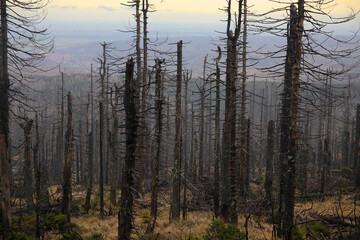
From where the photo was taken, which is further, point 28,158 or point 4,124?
point 28,158

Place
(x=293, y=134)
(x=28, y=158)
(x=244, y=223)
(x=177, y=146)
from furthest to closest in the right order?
(x=28, y=158) < (x=177, y=146) < (x=244, y=223) < (x=293, y=134)

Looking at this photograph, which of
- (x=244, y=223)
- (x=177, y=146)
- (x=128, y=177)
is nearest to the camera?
(x=128, y=177)

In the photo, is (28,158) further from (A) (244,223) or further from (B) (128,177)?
(A) (244,223)

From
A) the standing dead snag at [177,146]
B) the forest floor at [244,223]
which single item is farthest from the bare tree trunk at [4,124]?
the standing dead snag at [177,146]

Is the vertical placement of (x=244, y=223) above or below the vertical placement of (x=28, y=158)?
below

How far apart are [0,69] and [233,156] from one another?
401 inches

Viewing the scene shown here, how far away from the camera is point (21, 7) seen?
1136 cm

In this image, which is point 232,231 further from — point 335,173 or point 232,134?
point 335,173

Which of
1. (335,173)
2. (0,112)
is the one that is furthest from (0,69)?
(335,173)

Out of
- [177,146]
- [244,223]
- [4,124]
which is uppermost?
[4,124]

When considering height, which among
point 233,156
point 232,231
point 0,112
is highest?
point 0,112

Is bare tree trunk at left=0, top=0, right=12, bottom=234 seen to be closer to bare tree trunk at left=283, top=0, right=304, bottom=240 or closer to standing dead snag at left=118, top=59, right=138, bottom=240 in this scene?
standing dead snag at left=118, top=59, right=138, bottom=240

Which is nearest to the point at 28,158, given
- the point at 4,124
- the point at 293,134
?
the point at 4,124

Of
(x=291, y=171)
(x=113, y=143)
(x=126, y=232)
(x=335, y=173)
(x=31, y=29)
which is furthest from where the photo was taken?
(x=335, y=173)
